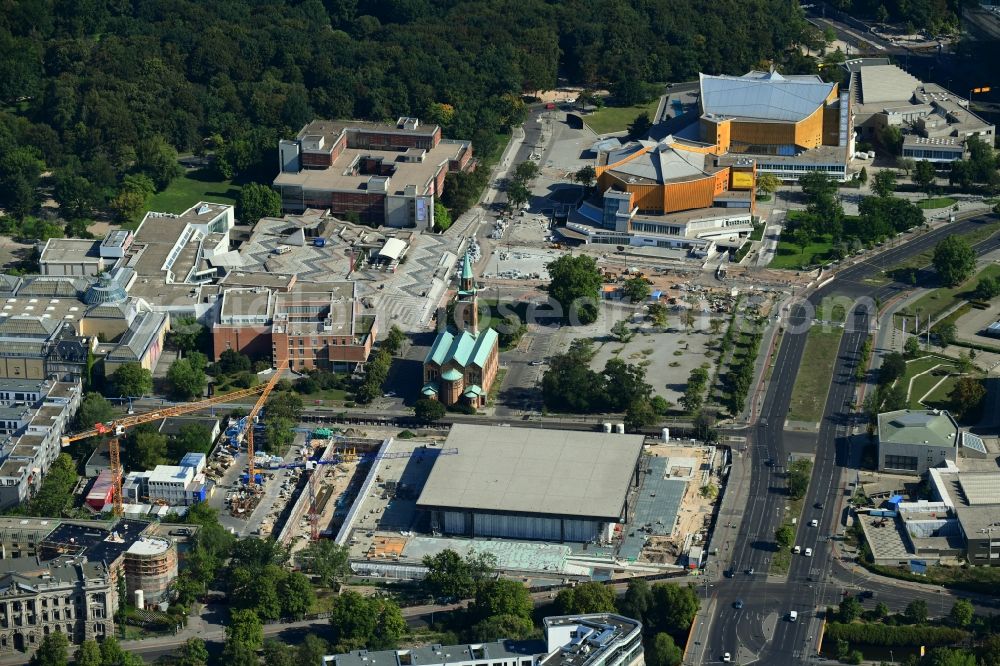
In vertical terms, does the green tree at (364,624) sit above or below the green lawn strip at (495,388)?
above

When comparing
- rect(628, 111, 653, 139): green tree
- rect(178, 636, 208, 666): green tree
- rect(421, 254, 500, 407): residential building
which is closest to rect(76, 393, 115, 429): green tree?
rect(421, 254, 500, 407): residential building

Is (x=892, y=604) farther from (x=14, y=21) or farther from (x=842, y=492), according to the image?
(x=14, y=21)

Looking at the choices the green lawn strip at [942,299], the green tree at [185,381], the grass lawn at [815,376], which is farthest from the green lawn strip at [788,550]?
the green tree at [185,381]

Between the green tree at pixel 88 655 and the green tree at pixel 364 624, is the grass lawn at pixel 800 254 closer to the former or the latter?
the green tree at pixel 364 624

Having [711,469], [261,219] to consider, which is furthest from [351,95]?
[711,469]

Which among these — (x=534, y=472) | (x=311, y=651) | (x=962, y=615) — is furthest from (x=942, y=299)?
(x=311, y=651)

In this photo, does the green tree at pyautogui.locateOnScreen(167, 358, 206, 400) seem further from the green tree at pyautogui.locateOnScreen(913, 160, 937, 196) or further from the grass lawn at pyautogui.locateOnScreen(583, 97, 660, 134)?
the green tree at pyautogui.locateOnScreen(913, 160, 937, 196)
